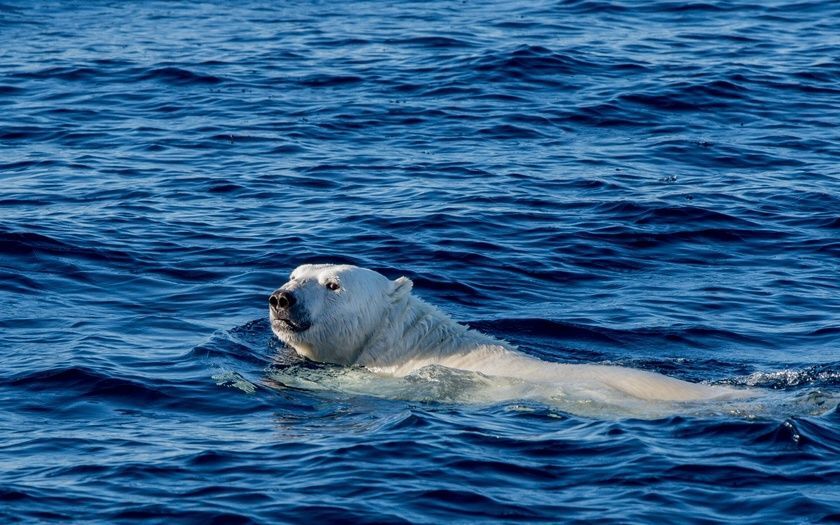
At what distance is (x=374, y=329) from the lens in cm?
1311

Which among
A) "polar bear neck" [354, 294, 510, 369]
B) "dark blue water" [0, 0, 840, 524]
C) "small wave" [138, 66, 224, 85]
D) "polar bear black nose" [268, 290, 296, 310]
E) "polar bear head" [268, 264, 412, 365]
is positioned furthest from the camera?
"small wave" [138, 66, 224, 85]

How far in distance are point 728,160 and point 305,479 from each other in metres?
12.3

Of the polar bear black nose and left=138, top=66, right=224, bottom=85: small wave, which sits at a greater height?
left=138, top=66, right=224, bottom=85: small wave

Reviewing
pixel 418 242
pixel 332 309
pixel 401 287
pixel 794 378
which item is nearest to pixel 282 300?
pixel 332 309

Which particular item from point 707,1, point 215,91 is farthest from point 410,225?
point 707,1

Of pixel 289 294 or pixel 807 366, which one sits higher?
pixel 289 294

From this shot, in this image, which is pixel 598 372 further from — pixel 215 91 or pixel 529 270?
pixel 215 91

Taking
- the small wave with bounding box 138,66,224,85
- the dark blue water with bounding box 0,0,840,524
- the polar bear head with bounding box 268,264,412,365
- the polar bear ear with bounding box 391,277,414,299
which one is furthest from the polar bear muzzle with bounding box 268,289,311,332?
the small wave with bounding box 138,66,224,85

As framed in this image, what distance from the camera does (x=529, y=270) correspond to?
52.8ft

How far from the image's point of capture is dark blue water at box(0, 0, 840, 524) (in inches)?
376

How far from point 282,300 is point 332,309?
0.54 m

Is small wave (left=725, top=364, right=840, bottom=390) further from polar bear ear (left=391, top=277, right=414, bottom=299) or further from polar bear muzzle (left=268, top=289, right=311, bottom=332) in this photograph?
polar bear muzzle (left=268, top=289, right=311, bottom=332)

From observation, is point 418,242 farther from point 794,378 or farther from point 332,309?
point 794,378

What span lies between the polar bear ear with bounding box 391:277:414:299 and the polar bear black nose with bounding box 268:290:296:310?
43.6 inches
